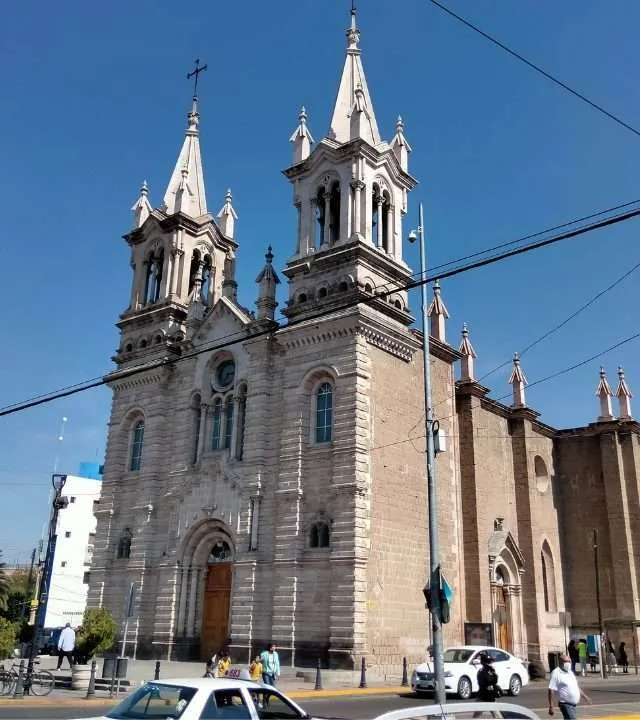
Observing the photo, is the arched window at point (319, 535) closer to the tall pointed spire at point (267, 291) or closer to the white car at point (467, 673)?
the white car at point (467, 673)

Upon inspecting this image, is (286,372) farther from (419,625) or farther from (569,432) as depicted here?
(569,432)

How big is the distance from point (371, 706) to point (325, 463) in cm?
1114

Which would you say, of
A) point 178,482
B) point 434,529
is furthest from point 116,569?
point 434,529

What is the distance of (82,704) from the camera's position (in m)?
18.7

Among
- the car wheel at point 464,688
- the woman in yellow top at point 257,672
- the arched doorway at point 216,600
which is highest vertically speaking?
the arched doorway at point 216,600

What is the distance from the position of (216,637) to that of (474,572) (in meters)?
11.4

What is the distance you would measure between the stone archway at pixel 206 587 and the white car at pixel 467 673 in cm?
1076

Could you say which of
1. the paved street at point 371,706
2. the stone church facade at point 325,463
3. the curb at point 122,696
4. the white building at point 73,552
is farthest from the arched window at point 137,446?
A: the white building at point 73,552

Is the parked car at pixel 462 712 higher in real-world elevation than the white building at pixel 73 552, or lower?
lower

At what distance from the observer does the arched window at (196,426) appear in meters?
33.8

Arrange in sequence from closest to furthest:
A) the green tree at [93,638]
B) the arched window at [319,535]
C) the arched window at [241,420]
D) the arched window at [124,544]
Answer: the green tree at [93,638] → the arched window at [319,535] → the arched window at [241,420] → the arched window at [124,544]

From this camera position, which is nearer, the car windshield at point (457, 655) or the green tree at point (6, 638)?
the green tree at point (6, 638)

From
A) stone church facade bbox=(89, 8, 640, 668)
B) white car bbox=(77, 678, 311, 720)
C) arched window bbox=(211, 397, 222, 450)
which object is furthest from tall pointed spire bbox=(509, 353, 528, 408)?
white car bbox=(77, 678, 311, 720)

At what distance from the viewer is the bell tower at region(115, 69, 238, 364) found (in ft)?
122
